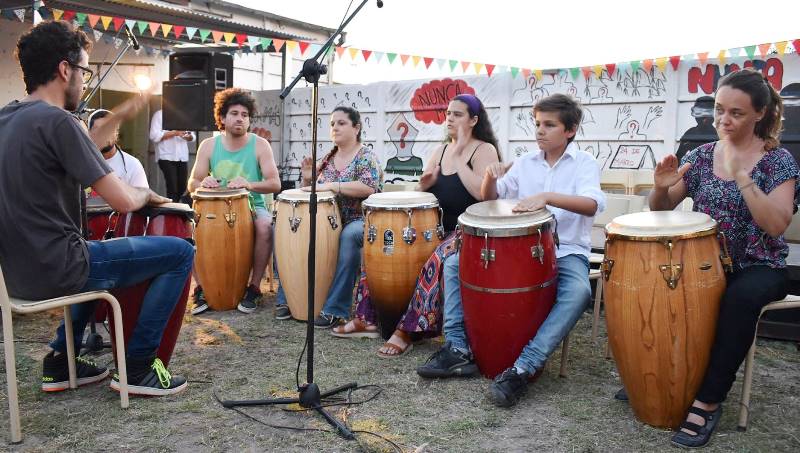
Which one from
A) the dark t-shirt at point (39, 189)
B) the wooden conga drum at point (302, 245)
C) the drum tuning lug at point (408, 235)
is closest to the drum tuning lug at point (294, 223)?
the wooden conga drum at point (302, 245)

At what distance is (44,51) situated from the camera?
8.80ft

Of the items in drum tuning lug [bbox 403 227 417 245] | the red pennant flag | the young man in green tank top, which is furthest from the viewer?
the red pennant flag

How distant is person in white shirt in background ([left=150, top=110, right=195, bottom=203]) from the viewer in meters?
10.3

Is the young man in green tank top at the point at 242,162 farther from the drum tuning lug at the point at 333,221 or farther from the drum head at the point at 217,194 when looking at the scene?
the drum tuning lug at the point at 333,221

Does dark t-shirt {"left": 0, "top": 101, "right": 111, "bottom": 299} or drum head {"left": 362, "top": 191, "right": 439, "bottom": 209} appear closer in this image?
dark t-shirt {"left": 0, "top": 101, "right": 111, "bottom": 299}

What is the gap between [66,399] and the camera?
3.03 m

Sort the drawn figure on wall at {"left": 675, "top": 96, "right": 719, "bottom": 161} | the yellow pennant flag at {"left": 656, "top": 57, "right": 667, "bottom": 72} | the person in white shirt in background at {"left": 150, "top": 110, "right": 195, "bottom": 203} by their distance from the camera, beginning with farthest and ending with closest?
the person in white shirt in background at {"left": 150, "top": 110, "right": 195, "bottom": 203} < the yellow pennant flag at {"left": 656, "top": 57, "right": 667, "bottom": 72} < the drawn figure on wall at {"left": 675, "top": 96, "right": 719, "bottom": 161}

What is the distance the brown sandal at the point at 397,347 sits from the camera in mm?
3754

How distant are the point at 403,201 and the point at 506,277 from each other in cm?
102

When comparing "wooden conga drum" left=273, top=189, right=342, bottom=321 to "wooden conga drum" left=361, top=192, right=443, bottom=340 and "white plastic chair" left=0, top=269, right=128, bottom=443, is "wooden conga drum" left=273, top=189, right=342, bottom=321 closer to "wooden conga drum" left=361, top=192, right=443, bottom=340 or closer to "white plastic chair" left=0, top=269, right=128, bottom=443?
"wooden conga drum" left=361, top=192, right=443, bottom=340

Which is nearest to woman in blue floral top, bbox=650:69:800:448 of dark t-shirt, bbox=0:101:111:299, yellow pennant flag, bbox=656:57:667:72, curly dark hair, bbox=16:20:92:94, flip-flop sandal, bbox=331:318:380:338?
flip-flop sandal, bbox=331:318:380:338

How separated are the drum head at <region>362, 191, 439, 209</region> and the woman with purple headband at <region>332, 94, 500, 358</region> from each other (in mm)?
176

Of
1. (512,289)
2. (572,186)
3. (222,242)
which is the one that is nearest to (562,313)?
(512,289)

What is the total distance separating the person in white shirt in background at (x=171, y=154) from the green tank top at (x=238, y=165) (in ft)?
18.3
